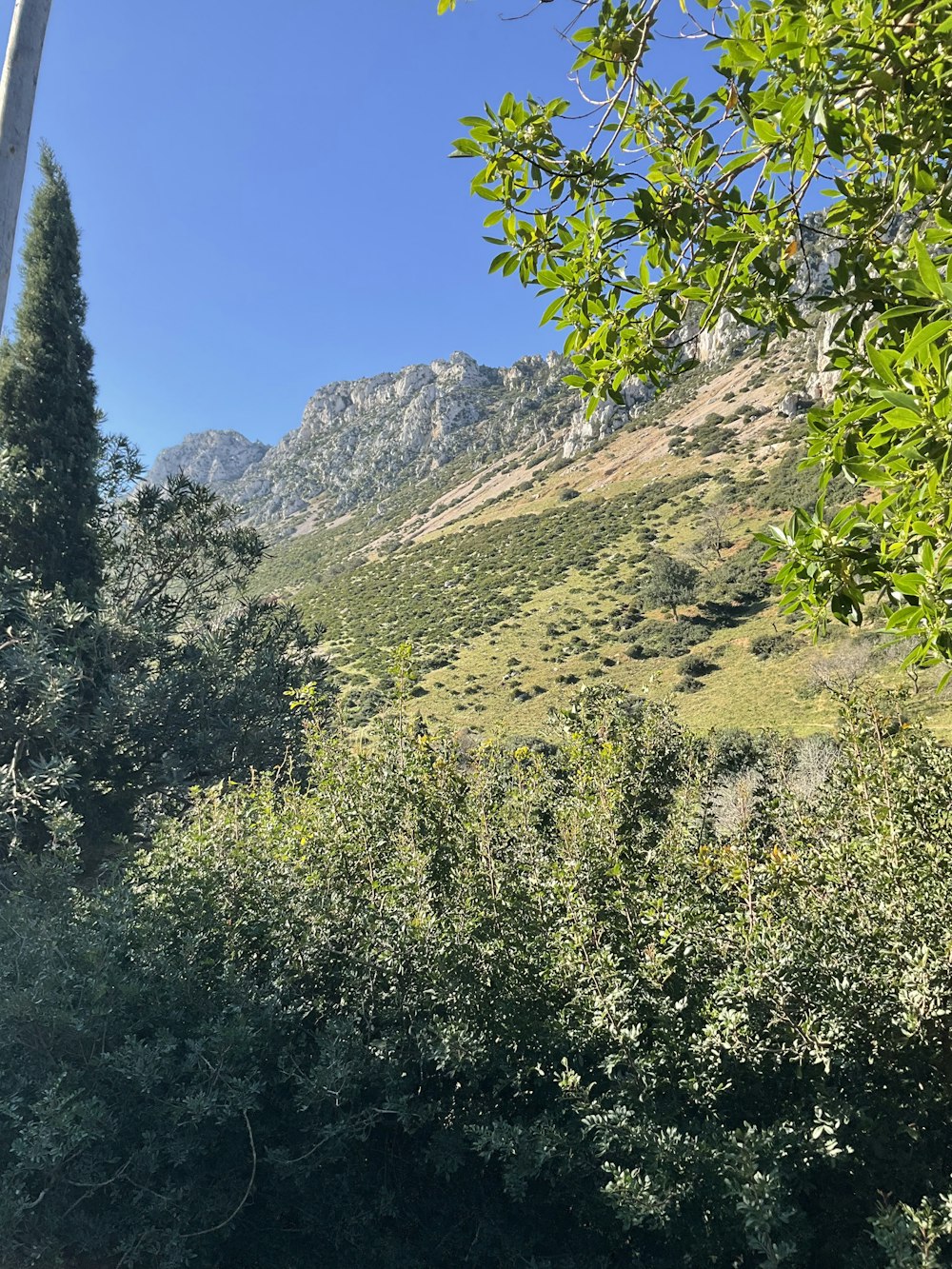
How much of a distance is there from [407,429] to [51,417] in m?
137

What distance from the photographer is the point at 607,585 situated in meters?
53.7

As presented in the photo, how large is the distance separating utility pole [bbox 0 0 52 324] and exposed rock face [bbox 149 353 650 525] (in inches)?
4594

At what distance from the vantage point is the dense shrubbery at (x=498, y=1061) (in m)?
3.09

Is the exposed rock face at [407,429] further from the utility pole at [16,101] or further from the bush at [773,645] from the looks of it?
the utility pole at [16,101]

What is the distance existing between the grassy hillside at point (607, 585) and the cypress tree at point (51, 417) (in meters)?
3.96

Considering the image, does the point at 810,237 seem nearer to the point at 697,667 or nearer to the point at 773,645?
the point at 697,667

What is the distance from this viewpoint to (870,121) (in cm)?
191

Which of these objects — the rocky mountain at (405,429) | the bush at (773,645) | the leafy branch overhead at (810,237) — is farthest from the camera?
the rocky mountain at (405,429)

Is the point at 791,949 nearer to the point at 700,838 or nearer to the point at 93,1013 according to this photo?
the point at 700,838

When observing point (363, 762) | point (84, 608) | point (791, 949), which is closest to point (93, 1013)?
point (363, 762)

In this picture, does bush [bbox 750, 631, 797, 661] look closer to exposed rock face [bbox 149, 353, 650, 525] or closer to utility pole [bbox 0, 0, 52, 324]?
utility pole [bbox 0, 0, 52, 324]

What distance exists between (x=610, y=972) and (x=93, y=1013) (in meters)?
2.80

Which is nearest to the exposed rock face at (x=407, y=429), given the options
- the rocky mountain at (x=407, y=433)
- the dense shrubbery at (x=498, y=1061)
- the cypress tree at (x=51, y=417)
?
the rocky mountain at (x=407, y=433)

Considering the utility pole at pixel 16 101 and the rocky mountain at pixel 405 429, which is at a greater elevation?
the rocky mountain at pixel 405 429
